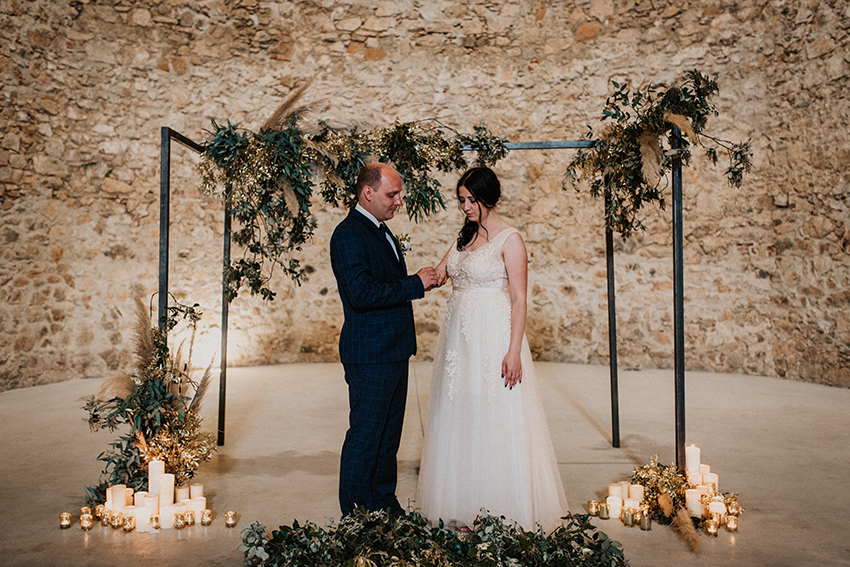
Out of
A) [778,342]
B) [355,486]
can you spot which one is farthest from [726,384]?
[355,486]

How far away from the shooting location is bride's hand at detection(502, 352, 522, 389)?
2.80 metres

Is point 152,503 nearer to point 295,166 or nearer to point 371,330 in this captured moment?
point 371,330

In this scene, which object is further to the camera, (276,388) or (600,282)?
(600,282)

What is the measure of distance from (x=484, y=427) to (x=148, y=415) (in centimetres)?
177

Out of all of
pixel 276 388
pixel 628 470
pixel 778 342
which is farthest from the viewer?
pixel 778 342

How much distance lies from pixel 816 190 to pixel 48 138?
8652 millimetres

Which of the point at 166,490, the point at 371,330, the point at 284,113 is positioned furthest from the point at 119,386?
the point at 284,113

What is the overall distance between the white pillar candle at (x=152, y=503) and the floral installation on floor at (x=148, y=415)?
0.72 feet

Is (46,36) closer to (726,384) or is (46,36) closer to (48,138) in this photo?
(48,138)

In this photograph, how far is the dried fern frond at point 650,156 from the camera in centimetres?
331

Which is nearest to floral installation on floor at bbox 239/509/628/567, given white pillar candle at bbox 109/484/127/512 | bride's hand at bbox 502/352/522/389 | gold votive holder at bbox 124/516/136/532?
bride's hand at bbox 502/352/522/389

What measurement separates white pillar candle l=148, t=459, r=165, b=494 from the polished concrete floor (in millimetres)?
248

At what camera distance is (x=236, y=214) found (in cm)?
356

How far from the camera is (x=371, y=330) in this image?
9.17ft
